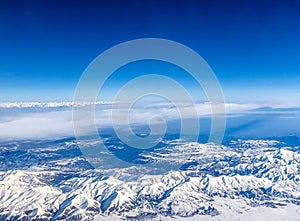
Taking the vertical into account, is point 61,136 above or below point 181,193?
above

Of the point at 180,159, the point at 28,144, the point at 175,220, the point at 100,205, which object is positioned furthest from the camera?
the point at 28,144

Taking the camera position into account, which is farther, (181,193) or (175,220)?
(181,193)

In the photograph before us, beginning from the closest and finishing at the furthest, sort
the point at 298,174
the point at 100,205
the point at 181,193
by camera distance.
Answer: the point at 100,205 → the point at 181,193 → the point at 298,174

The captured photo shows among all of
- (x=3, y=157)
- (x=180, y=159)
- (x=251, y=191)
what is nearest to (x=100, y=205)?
(x=251, y=191)

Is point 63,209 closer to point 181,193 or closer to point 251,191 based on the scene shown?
point 181,193

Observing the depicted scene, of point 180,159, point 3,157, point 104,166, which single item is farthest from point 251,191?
point 3,157

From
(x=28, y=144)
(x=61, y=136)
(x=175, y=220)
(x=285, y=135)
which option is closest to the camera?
(x=175, y=220)

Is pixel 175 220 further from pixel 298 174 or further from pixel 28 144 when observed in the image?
pixel 28 144
